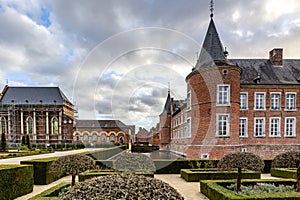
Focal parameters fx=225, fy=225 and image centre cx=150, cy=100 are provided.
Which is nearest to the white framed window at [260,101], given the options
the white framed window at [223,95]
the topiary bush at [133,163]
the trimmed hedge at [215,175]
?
the white framed window at [223,95]

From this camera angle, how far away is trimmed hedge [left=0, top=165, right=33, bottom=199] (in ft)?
23.7

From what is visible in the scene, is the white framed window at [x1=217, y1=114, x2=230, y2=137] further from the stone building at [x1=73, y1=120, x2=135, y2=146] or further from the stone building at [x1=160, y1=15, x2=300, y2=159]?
the stone building at [x1=73, y1=120, x2=135, y2=146]

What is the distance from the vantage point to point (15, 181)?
7754 millimetres

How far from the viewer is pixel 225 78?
16.7 m

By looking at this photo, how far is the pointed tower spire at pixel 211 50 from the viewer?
1712 centimetres

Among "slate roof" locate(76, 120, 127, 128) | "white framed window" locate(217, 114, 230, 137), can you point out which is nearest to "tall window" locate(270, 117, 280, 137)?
"white framed window" locate(217, 114, 230, 137)

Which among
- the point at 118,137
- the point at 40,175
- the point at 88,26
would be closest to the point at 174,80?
the point at 88,26

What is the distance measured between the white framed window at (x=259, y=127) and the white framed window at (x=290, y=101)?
2.47 meters

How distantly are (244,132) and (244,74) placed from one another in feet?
16.8

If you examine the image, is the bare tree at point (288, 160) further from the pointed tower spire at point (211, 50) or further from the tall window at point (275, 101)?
the tall window at point (275, 101)

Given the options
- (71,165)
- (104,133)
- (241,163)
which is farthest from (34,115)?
(241,163)

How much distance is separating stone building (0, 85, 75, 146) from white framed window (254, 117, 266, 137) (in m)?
36.5

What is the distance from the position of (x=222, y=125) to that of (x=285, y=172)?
5.89 metres

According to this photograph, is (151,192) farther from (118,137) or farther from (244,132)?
(118,137)
